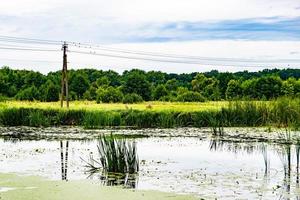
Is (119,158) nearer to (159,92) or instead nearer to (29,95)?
(29,95)

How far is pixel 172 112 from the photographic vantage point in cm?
2608

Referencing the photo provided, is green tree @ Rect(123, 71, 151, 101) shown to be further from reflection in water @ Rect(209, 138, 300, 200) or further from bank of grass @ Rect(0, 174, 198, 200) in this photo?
bank of grass @ Rect(0, 174, 198, 200)

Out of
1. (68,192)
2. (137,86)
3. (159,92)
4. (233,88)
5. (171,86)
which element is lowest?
(68,192)

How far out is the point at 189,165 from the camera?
1295cm

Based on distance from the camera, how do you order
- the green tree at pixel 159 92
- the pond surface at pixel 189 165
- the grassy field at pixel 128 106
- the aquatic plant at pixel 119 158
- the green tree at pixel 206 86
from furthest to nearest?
the green tree at pixel 206 86
the green tree at pixel 159 92
the grassy field at pixel 128 106
the aquatic plant at pixel 119 158
the pond surface at pixel 189 165

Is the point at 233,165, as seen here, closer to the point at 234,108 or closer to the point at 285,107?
the point at 285,107

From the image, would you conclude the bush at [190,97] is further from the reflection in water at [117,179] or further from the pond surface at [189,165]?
Answer: the reflection in water at [117,179]

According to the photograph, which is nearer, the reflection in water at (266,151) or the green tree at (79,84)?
the reflection in water at (266,151)

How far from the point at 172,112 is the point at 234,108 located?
11.5ft

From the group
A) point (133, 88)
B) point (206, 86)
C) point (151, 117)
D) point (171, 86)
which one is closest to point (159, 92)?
point (133, 88)

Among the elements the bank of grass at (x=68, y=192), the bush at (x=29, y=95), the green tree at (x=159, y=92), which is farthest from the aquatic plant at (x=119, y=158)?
the green tree at (x=159, y=92)

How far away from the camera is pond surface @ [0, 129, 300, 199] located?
9883 millimetres

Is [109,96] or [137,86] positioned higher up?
[137,86]

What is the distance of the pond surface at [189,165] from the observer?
9.88 m
